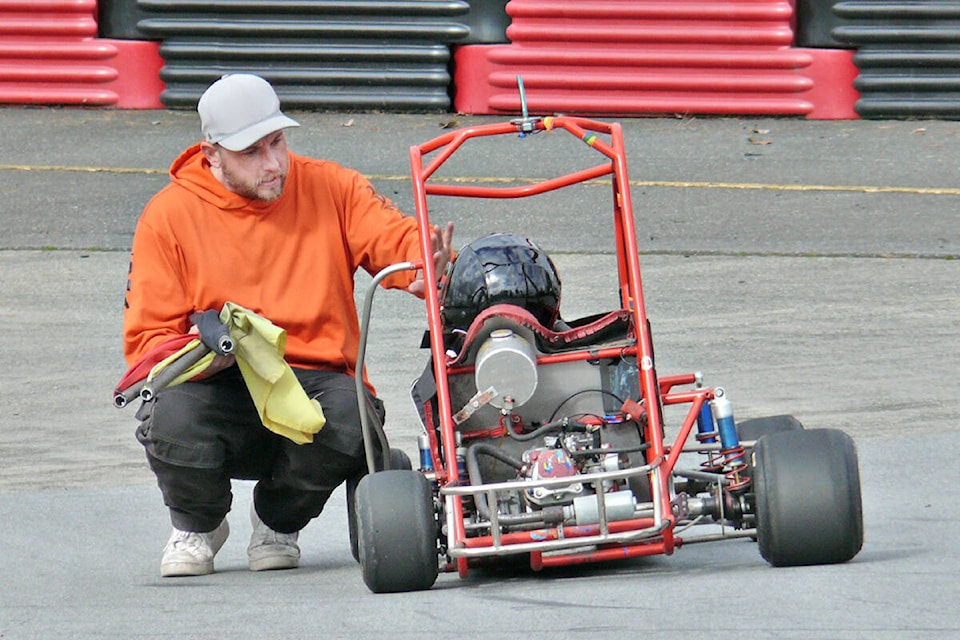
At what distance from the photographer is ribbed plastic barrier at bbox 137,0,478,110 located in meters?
10.9

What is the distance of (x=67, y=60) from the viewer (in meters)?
11.3

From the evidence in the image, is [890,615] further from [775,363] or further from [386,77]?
[386,77]

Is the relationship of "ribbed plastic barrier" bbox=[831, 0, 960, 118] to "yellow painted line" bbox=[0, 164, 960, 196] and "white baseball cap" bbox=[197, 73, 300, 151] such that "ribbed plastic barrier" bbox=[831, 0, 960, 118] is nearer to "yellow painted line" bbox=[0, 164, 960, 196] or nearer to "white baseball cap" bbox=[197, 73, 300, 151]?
"yellow painted line" bbox=[0, 164, 960, 196]

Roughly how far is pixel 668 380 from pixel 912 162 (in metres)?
5.73

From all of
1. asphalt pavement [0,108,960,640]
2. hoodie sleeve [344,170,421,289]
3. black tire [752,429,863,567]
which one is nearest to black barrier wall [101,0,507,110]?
asphalt pavement [0,108,960,640]

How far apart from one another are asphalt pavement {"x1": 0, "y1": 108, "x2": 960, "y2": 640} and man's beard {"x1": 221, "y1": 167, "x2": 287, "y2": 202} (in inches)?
40.8

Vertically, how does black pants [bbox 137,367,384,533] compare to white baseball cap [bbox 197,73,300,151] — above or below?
below

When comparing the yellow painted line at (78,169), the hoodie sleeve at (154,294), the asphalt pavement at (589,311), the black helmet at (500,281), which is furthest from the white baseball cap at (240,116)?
the yellow painted line at (78,169)

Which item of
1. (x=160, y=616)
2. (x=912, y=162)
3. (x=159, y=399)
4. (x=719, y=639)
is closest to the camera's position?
(x=719, y=639)

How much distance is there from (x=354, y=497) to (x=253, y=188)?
898mm

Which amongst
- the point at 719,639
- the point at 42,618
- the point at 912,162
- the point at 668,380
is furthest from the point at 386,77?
the point at 719,639

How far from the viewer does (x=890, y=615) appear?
360 cm

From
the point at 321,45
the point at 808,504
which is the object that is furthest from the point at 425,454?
the point at 321,45

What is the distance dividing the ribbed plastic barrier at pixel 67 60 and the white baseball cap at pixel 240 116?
678 cm
